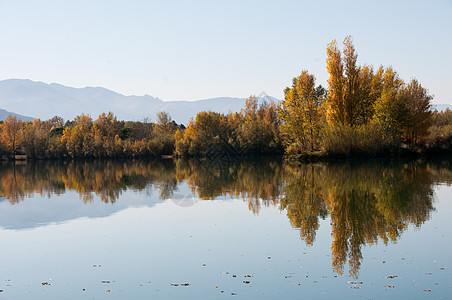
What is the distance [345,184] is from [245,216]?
8714mm

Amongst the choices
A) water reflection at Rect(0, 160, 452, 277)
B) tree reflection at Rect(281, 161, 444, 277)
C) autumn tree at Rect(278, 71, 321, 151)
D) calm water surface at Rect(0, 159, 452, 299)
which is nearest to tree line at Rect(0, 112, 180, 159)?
autumn tree at Rect(278, 71, 321, 151)

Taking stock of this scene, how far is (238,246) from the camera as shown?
11.1m

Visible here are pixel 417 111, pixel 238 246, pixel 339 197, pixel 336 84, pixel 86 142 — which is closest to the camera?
pixel 238 246

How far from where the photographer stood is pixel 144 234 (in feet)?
42.8

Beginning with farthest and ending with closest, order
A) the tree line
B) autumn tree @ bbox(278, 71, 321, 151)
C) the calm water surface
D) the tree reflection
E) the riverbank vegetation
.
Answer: the tree line < autumn tree @ bbox(278, 71, 321, 151) < the riverbank vegetation < the tree reflection < the calm water surface

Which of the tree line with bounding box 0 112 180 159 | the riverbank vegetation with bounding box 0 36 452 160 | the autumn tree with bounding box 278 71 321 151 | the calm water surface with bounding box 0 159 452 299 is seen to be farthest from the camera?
the tree line with bounding box 0 112 180 159

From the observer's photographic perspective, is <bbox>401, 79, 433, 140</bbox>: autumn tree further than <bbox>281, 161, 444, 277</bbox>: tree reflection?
Yes

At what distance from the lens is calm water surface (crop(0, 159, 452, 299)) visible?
8.16m

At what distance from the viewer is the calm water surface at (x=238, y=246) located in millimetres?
8156

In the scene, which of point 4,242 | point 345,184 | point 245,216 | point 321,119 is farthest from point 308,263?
point 321,119

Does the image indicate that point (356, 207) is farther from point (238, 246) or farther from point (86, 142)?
point (86, 142)

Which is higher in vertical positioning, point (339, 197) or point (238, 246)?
point (339, 197)

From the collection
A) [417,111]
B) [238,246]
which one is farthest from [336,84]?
[238,246]

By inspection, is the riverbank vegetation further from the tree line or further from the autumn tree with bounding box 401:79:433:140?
the tree line
